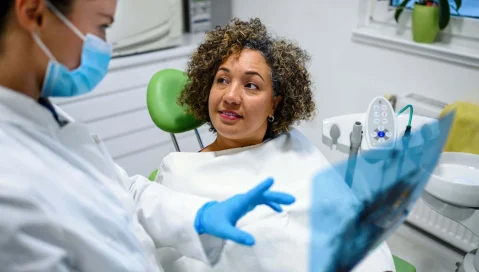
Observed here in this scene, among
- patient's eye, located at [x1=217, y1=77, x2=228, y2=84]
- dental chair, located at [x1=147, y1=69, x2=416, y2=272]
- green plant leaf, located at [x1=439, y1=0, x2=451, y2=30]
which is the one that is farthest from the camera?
green plant leaf, located at [x1=439, y1=0, x2=451, y2=30]

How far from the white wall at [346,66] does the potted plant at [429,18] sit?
0.35 ft

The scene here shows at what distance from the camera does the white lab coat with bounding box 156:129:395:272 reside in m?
1.11

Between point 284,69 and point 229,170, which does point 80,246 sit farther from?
point 284,69

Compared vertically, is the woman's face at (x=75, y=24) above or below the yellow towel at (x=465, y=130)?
above

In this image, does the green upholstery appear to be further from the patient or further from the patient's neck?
the patient's neck

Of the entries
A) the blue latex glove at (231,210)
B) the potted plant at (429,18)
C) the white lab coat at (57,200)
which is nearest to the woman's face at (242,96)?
the blue latex glove at (231,210)

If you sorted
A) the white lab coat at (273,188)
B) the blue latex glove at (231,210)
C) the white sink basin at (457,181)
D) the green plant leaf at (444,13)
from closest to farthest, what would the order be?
the blue latex glove at (231,210), the white lab coat at (273,188), the white sink basin at (457,181), the green plant leaf at (444,13)

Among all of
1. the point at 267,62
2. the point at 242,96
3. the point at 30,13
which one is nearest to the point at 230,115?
the point at 242,96

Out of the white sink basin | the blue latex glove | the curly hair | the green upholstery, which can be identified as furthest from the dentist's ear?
the green upholstery

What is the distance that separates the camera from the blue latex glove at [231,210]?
849 millimetres

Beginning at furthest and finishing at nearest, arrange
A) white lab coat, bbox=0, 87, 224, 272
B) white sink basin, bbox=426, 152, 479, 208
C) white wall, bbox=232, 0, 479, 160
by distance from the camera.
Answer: white wall, bbox=232, 0, 479, 160
white sink basin, bbox=426, 152, 479, 208
white lab coat, bbox=0, 87, 224, 272

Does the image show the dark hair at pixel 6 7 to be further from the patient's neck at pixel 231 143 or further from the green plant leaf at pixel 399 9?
the green plant leaf at pixel 399 9

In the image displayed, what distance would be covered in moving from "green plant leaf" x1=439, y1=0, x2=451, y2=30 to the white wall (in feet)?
0.58

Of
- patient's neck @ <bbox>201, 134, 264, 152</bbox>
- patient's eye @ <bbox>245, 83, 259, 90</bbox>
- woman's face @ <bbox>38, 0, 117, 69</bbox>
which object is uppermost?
woman's face @ <bbox>38, 0, 117, 69</bbox>
